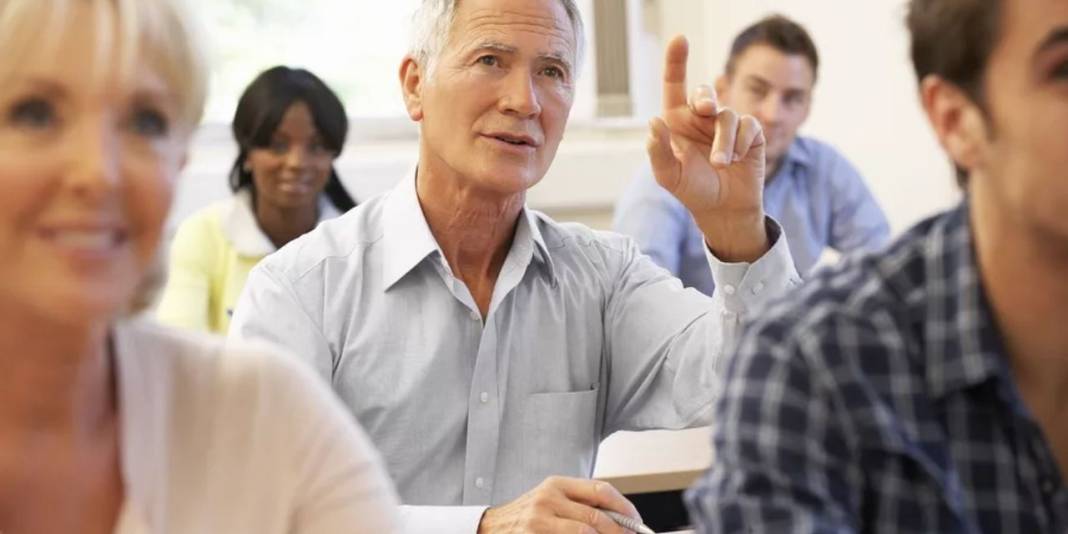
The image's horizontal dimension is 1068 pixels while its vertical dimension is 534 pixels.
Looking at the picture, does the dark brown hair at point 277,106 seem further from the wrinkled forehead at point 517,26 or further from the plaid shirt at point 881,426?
the plaid shirt at point 881,426

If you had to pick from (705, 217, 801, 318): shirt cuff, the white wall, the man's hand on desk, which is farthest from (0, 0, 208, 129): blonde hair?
the white wall

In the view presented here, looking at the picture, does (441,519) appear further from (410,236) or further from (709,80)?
(709,80)

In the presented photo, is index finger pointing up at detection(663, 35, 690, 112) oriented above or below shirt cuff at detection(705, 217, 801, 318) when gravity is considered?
above

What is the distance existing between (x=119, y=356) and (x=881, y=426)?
554mm

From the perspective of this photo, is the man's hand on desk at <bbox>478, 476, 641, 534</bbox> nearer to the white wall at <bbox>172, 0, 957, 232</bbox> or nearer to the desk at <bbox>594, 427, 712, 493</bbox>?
the desk at <bbox>594, 427, 712, 493</bbox>

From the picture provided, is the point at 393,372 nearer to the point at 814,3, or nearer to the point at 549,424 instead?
the point at 549,424

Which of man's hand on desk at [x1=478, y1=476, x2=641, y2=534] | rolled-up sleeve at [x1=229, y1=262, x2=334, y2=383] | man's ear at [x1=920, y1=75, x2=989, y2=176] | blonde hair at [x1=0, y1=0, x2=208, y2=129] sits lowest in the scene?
man's hand on desk at [x1=478, y1=476, x2=641, y2=534]

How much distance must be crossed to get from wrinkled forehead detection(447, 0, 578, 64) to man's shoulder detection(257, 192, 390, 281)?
0.25 m

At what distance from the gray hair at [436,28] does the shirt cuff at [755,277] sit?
16.8 inches

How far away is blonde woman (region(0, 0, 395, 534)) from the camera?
0.93 meters

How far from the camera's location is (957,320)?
0.99 m

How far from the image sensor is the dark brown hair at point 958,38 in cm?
97

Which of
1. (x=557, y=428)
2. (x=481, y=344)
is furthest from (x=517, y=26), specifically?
(x=557, y=428)

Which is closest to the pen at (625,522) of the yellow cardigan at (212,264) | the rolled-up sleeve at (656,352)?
the rolled-up sleeve at (656,352)
